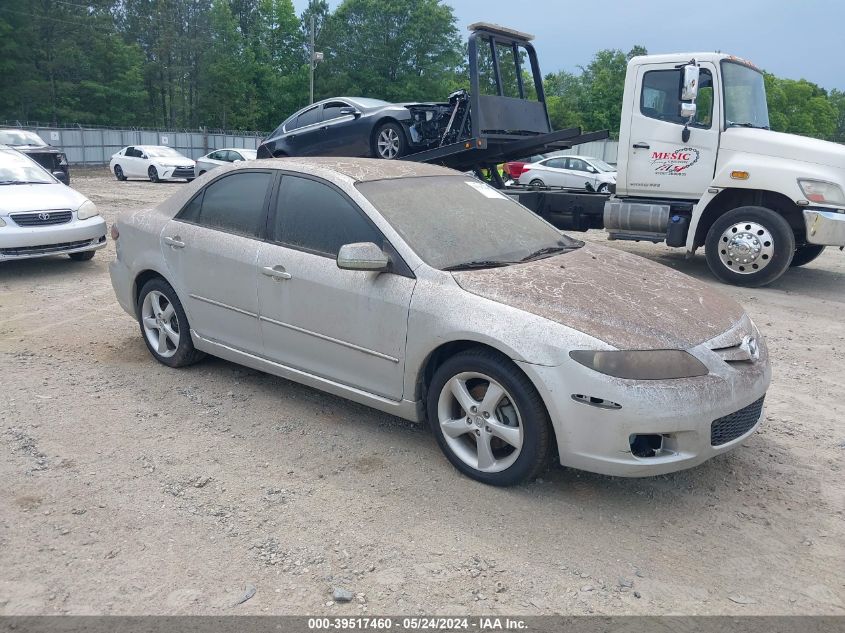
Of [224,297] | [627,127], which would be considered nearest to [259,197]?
[224,297]

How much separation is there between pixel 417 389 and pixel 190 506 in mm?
1289

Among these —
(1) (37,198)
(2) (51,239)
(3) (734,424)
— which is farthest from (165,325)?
(1) (37,198)

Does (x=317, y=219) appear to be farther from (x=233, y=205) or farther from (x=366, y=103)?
(x=366, y=103)

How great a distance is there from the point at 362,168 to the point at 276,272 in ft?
2.93

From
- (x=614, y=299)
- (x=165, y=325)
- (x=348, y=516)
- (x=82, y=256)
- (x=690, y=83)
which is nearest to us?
(x=348, y=516)

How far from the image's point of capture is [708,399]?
3.42 m

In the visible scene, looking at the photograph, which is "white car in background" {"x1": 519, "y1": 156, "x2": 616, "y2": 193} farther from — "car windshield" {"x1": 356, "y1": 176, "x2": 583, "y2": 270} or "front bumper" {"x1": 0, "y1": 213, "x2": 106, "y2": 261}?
"car windshield" {"x1": 356, "y1": 176, "x2": 583, "y2": 270}

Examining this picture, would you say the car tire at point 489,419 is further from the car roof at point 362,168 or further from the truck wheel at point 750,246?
the truck wheel at point 750,246

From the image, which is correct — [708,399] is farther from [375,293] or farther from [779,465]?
[375,293]

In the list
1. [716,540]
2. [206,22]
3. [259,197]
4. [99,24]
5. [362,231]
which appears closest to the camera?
[716,540]

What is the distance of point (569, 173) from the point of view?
21891 millimetres

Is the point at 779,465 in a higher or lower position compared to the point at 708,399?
lower

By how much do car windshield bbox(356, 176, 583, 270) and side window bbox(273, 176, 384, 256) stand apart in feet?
0.48

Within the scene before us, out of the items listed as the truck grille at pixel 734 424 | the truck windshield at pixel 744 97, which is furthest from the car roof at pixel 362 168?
the truck windshield at pixel 744 97
